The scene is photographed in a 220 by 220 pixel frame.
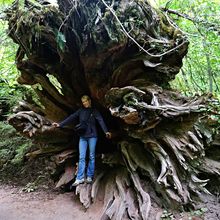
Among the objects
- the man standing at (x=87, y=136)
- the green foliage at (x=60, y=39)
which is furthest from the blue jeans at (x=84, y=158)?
the green foliage at (x=60, y=39)

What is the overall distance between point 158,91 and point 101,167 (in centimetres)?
192

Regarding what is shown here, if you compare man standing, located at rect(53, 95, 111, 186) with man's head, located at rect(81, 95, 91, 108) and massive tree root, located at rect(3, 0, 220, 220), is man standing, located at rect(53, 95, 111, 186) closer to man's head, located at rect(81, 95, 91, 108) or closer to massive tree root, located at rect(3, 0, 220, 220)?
man's head, located at rect(81, 95, 91, 108)

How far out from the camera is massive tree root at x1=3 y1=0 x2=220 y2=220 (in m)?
4.75

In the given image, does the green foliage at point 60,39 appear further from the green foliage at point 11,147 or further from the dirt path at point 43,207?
the green foliage at point 11,147

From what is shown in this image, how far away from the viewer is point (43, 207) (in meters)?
5.16

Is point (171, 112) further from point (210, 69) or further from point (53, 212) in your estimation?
point (210, 69)

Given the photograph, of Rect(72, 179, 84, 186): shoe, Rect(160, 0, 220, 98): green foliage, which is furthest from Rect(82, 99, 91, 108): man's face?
Rect(160, 0, 220, 98): green foliage

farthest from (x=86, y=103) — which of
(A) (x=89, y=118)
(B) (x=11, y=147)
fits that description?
(B) (x=11, y=147)

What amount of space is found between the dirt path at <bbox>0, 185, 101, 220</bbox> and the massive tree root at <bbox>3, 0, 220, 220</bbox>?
221mm

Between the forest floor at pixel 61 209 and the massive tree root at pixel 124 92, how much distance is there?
17 centimetres

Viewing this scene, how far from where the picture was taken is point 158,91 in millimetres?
5086

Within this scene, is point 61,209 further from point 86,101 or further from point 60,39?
point 60,39

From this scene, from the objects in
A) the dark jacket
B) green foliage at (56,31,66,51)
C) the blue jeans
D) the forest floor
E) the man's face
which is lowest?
the forest floor

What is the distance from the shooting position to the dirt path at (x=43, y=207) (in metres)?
4.84
